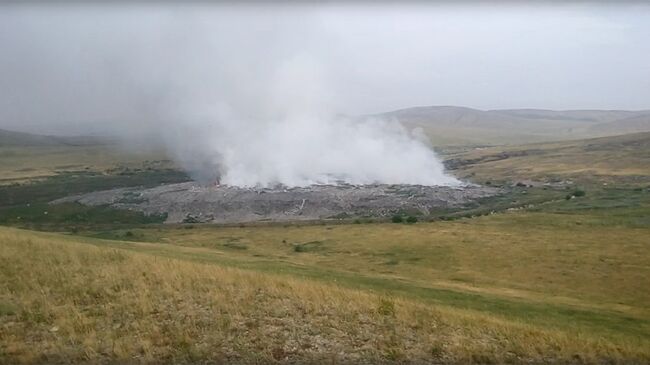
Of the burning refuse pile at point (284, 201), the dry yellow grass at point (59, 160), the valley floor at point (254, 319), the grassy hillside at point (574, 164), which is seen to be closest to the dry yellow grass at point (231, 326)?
the valley floor at point (254, 319)

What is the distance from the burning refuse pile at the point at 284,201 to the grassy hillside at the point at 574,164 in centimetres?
2016

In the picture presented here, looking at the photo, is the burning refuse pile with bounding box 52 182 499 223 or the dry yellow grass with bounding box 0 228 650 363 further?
the burning refuse pile with bounding box 52 182 499 223

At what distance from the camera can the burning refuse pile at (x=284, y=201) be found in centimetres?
5669

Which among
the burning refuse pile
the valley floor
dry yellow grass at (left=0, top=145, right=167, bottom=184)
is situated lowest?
the burning refuse pile

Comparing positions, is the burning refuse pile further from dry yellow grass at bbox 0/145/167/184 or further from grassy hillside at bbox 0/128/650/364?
dry yellow grass at bbox 0/145/167/184

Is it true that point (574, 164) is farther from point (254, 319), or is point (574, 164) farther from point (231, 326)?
point (231, 326)

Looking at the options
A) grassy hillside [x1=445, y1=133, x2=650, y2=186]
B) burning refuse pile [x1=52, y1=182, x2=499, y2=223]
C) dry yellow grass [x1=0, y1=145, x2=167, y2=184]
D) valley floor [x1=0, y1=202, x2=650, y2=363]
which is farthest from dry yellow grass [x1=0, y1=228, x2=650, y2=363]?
dry yellow grass [x1=0, y1=145, x2=167, y2=184]

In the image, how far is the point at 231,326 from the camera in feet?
A: 30.4

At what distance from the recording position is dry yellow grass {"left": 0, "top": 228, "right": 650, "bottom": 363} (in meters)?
8.35

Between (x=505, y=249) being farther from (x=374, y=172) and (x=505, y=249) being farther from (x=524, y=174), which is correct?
(x=524, y=174)

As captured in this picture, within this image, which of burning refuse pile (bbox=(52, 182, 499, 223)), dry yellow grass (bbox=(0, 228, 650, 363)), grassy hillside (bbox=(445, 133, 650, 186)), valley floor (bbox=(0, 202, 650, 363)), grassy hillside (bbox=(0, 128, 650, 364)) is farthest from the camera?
grassy hillside (bbox=(445, 133, 650, 186))

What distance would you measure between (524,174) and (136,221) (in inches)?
2385

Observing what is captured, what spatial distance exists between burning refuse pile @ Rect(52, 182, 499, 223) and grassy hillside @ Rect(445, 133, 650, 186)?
20155 millimetres

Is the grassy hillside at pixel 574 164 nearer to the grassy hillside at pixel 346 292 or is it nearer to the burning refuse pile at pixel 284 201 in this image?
the burning refuse pile at pixel 284 201
